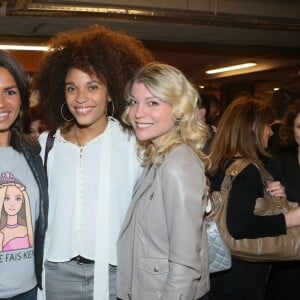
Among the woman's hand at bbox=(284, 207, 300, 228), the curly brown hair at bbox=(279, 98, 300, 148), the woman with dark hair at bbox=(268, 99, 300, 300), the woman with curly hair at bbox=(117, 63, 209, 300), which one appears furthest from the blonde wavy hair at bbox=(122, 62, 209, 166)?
the curly brown hair at bbox=(279, 98, 300, 148)

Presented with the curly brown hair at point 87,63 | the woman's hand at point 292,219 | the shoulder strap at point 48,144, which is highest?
the curly brown hair at point 87,63

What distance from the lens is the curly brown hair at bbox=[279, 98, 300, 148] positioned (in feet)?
8.72

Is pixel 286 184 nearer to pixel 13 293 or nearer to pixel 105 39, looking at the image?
pixel 105 39

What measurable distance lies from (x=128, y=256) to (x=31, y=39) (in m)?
3.80

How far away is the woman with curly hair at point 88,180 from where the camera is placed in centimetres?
202

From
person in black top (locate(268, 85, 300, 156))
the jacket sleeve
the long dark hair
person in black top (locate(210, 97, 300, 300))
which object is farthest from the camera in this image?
person in black top (locate(268, 85, 300, 156))

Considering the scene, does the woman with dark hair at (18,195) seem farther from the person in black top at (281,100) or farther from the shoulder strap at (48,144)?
the person in black top at (281,100)

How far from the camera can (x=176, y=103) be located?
5.94 feet

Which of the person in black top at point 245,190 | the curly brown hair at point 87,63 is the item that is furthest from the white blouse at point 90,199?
the person in black top at point 245,190

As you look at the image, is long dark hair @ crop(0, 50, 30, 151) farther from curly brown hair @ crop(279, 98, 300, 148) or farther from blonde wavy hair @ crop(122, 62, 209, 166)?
curly brown hair @ crop(279, 98, 300, 148)

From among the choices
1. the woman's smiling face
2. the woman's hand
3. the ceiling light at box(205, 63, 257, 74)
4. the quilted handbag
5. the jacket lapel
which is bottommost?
the quilted handbag

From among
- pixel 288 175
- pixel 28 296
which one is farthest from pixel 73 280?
pixel 288 175

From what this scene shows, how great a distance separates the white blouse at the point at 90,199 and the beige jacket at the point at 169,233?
198mm

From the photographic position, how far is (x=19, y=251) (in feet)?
6.02
